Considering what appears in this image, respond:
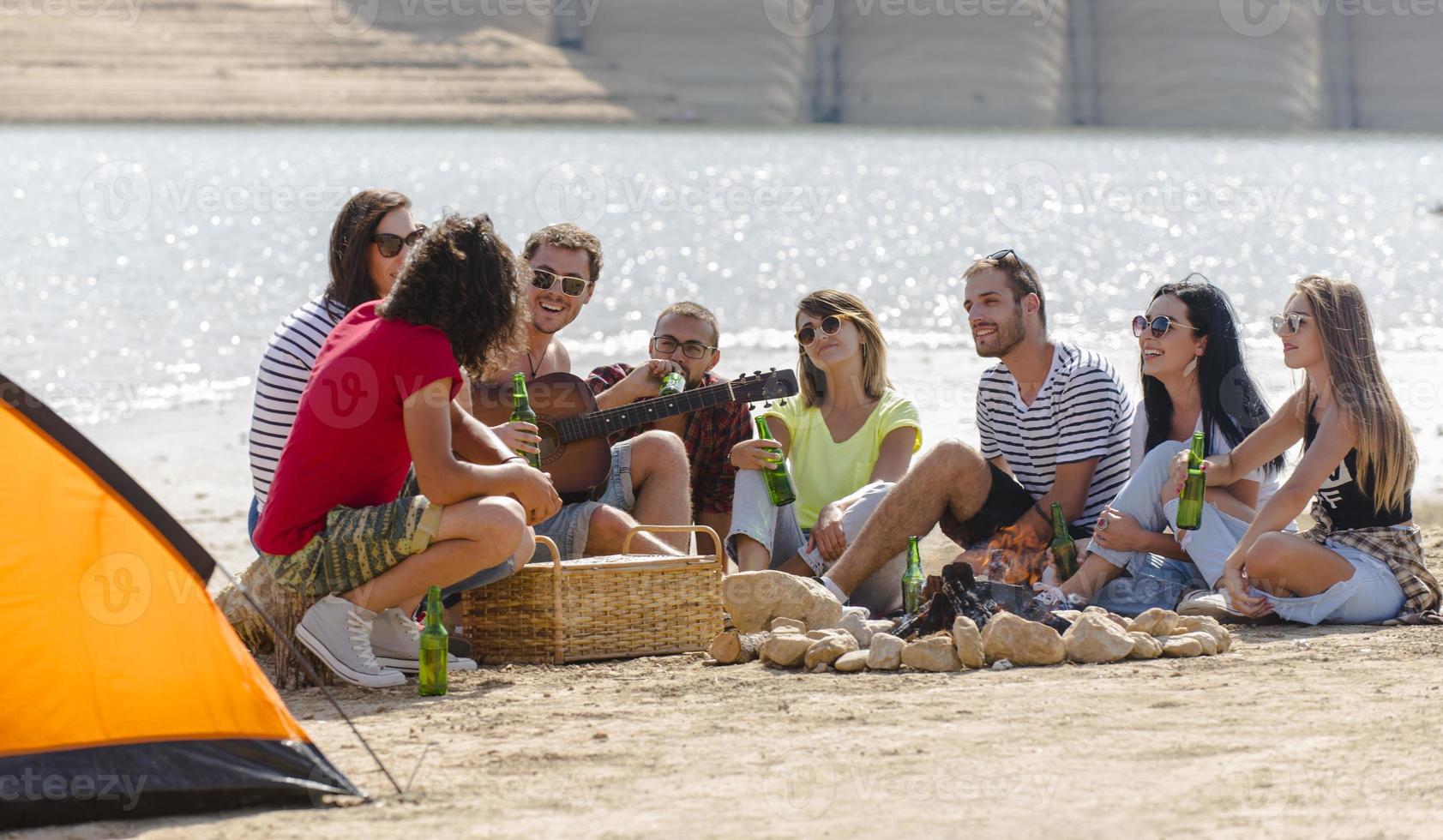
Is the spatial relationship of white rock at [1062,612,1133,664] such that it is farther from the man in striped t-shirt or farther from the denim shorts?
the denim shorts

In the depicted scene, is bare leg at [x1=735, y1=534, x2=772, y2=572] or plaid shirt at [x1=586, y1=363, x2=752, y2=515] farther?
plaid shirt at [x1=586, y1=363, x2=752, y2=515]

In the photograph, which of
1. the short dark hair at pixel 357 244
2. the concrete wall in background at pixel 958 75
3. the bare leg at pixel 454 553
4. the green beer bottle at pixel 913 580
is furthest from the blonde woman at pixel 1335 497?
the concrete wall in background at pixel 958 75

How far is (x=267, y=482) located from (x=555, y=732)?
155 cm

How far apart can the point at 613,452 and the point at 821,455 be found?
2.75 feet

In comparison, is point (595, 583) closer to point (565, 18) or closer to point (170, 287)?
point (170, 287)

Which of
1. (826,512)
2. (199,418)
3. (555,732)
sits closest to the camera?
(555,732)

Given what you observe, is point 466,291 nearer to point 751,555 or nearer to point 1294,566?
point 751,555

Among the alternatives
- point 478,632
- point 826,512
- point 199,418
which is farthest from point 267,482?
point 199,418

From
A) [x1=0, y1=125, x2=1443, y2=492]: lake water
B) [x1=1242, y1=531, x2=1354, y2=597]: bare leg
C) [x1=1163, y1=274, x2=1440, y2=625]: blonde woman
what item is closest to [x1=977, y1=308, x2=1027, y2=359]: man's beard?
[x1=1163, y1=274, x2=1440, y2=625]: blonde woman

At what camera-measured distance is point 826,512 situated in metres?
5.68

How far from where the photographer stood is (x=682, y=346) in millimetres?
5949

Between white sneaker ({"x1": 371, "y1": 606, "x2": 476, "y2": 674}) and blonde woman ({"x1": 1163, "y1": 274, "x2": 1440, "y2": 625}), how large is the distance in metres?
2.45

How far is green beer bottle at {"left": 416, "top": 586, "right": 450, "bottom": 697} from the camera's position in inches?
174

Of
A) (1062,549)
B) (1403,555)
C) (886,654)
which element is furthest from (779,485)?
(1403,555)
